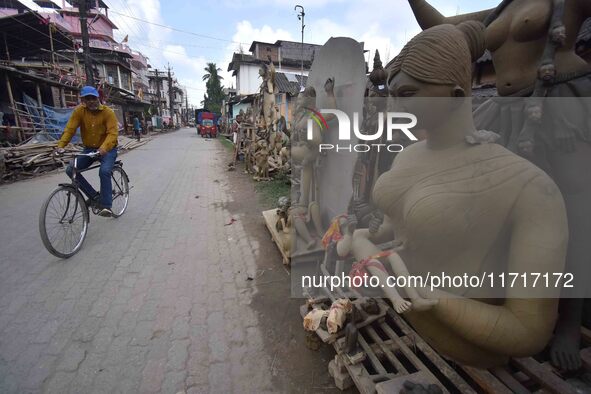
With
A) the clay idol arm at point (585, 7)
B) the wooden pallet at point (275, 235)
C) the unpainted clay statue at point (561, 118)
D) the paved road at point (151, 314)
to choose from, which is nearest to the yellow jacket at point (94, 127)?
the paved road at point (151, 314)

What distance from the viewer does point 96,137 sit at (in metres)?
4.19

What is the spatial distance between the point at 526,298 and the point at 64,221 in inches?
181

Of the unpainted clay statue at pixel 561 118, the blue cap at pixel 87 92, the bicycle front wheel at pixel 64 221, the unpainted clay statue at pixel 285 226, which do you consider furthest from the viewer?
the blue cap at pixel 87 92

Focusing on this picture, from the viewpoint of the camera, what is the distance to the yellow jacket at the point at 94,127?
398cm

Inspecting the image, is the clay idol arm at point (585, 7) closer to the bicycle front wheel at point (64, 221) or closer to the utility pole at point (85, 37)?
the bicycle front wheel at point (64, 221)

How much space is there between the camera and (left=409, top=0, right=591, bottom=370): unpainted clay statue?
1.35 metres

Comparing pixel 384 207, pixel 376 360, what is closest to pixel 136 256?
pixel 376 360

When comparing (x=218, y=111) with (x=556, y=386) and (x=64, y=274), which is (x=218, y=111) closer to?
(x=64, y=274)

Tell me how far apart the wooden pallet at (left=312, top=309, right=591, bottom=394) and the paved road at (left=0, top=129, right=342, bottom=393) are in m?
0.37

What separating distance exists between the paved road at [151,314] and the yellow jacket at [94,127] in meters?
1.33

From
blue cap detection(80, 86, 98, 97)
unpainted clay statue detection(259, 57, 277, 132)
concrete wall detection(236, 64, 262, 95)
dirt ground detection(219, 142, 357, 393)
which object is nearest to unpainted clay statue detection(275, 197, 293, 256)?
dirt ground detection(219, 142, 357, 393)

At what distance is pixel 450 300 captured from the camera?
99cm

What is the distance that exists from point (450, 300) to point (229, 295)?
239cm

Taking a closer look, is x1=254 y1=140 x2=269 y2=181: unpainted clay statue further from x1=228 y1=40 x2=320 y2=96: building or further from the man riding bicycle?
x1=228 y1=40 x2=320 y2=96: building
